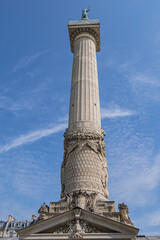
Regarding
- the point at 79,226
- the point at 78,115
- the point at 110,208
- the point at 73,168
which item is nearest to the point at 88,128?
the point at 78,115

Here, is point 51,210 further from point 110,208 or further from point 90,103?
point 90,103

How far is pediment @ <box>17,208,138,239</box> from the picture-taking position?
18766 mm

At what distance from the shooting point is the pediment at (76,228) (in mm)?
18766

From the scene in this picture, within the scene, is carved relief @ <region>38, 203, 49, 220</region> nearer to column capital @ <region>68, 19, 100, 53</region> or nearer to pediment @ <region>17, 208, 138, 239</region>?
pediment @ <region>17, 208, 138, 239</region>

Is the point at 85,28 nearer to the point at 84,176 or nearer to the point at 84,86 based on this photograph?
the point at 84,86

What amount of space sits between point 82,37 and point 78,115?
1395 centimetres

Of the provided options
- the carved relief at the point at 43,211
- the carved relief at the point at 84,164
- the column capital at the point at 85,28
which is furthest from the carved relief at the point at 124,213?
the column capital at the point at 85,28

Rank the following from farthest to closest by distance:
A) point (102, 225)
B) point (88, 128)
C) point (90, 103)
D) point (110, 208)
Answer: point (90, 103) → point (88, 128) → point (110, 208) → point (102, 225)

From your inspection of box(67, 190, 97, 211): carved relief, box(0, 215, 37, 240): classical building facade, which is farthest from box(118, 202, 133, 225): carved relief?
box(0, 215, 37, 240): classical building facade

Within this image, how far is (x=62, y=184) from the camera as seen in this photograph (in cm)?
2914

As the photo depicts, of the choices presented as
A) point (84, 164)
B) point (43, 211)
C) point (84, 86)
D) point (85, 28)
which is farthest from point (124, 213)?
point (85, 28)

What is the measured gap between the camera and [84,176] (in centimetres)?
2741

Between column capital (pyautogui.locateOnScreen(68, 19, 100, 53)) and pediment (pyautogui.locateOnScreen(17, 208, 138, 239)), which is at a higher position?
column capital (pyautogui.locateOnScreen(68, 19, 100, 53))

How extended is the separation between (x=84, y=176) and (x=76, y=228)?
8.65 metres
